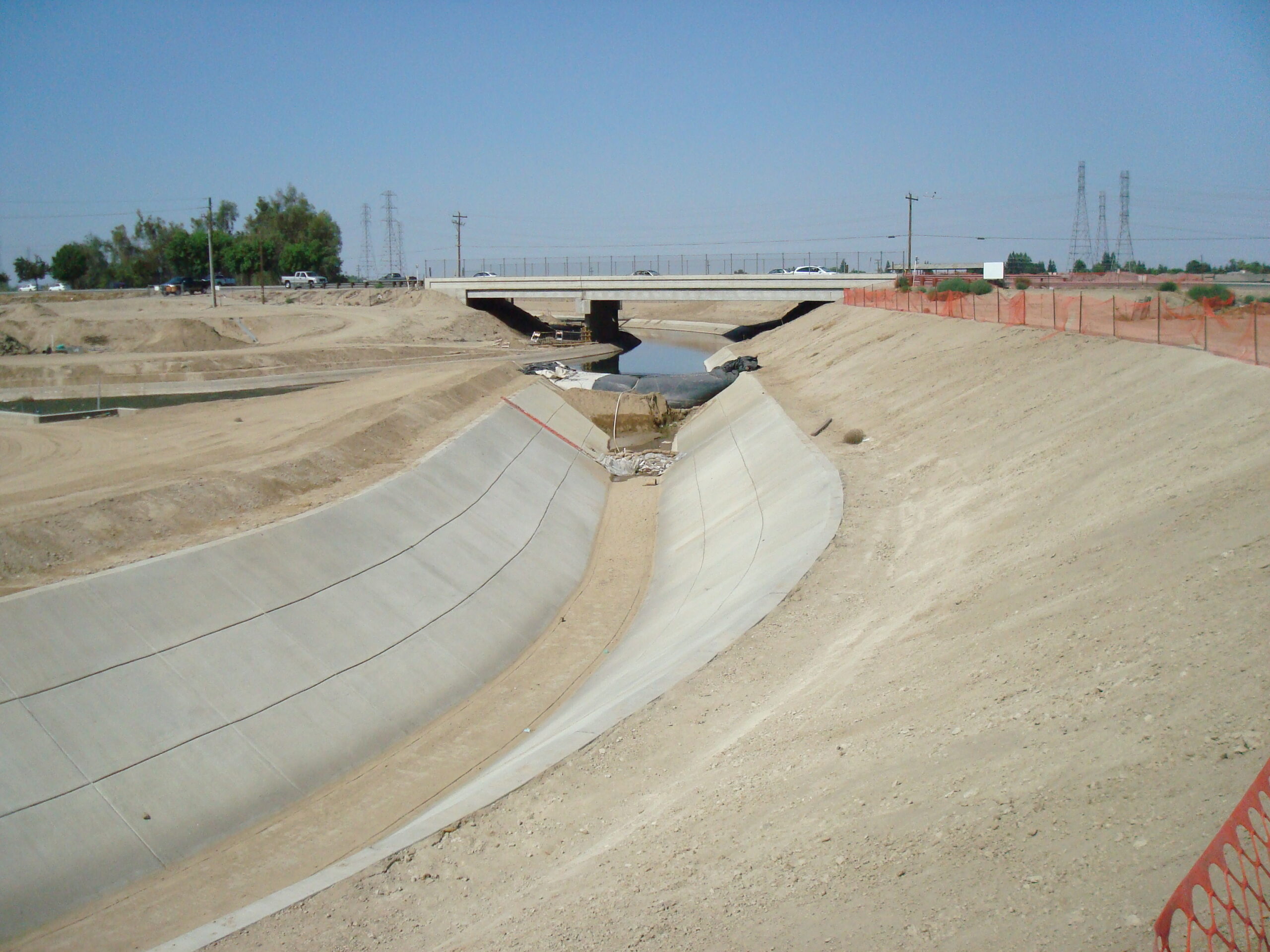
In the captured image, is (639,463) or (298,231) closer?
(639,463)

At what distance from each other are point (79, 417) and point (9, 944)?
2499 cm

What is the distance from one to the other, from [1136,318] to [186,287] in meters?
101

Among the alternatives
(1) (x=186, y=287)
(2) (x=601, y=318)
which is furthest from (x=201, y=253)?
(2) (x=601, y=318)

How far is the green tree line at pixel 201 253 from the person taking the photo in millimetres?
118500

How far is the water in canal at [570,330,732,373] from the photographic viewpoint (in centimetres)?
6975

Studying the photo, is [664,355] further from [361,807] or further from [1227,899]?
[1227,899]

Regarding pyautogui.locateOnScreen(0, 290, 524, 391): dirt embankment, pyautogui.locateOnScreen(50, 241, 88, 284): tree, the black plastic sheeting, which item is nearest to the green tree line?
pyautogui.locateOnScreen(50, 241, 88, 284): tree

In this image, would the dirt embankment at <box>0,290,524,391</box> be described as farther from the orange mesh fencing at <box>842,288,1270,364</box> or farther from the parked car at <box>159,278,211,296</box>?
the orange mesh fencing at <box>842,288,1270,364</box>

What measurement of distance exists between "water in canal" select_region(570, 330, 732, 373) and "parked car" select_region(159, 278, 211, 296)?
45.2 meters

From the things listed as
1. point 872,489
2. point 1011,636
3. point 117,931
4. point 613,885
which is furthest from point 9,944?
point 872,489

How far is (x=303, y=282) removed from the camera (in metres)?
105

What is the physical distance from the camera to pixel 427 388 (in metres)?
38.4

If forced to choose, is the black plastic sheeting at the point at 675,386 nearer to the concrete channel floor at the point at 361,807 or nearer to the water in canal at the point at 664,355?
the water in canal at the point at 664,355

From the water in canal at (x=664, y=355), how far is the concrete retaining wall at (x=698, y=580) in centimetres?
2575
